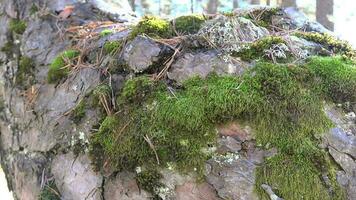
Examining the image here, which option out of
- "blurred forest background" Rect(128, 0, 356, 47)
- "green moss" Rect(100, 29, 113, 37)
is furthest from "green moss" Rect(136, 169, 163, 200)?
"blurred forest background" Rect(128, 0, 356, 47)

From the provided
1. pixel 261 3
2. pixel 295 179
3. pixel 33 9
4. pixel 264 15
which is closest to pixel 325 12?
pixel 261 3

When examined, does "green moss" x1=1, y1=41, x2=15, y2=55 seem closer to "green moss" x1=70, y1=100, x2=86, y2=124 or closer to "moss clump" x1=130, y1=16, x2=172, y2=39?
"green moss" x1=70, y1=100, x2=86, y2=124

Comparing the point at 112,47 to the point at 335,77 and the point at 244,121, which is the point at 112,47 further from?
the point at 335,77

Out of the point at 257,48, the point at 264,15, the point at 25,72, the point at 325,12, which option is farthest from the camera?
the point at 325,12

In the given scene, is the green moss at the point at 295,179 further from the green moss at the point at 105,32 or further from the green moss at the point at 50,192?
the green moss at the point at 105,32

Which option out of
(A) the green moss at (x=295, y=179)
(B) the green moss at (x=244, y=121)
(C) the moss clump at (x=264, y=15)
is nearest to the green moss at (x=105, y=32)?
(B) the green moss at (x=244, y=121)

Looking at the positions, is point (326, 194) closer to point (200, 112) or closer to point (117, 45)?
point (200, 112)

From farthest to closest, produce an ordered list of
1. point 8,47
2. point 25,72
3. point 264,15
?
1. point 8,47
2. point 25,72
3. point 264,15
